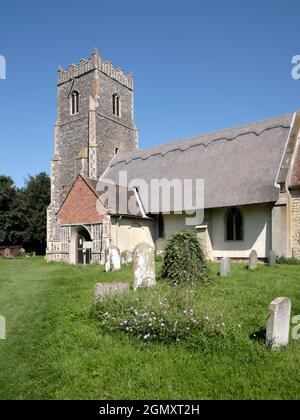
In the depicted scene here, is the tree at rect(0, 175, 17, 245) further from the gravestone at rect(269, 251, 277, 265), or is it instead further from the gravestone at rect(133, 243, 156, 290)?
the gravestone at rect(133, 243, 156, 290)

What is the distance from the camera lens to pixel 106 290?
8195mm

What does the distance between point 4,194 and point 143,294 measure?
35.6 m

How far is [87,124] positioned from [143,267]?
22.7 m

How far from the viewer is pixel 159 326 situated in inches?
249

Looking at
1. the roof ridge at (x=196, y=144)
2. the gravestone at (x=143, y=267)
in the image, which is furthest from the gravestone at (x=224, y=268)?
the roof ridge at (x=196, y=144)

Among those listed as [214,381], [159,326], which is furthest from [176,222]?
[214,381]

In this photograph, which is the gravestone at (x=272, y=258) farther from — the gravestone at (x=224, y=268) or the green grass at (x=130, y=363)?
the green grass at (x=130, y=363)

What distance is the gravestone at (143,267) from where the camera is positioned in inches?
398

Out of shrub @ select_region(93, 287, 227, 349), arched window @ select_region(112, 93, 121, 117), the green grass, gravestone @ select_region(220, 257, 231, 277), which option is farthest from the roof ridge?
shrub @ select_region(93, 287, 227, 349)

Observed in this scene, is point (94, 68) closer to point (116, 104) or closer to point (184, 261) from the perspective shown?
point (116, 104)

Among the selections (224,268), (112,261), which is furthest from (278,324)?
(112,261)

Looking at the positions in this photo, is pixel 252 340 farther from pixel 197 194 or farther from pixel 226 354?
pixel 197 194

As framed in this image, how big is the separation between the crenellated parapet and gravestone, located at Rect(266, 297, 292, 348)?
96.1 ft

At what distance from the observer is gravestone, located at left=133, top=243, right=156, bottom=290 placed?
1010 cm
